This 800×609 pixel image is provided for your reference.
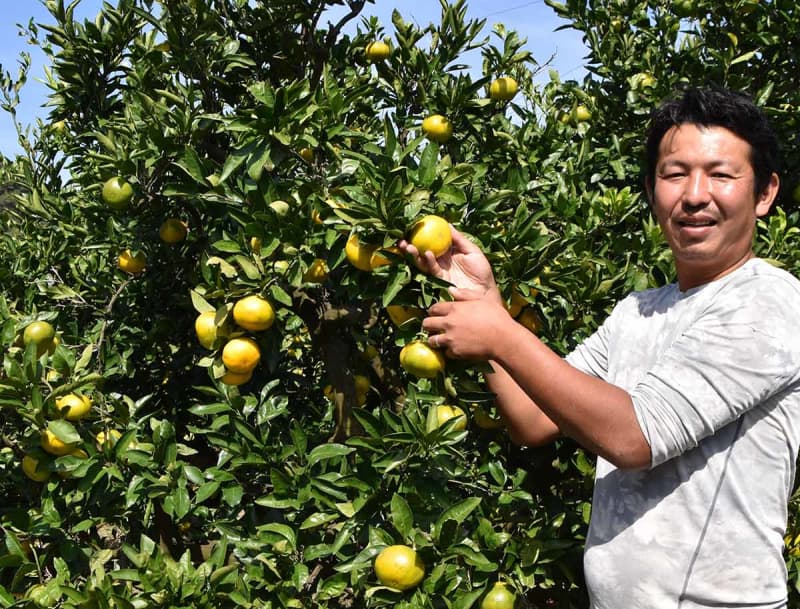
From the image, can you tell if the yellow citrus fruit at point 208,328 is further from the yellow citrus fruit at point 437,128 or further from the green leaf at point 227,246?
the yellow citrus fruit at point 437,128

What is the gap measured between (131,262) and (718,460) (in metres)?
1.85

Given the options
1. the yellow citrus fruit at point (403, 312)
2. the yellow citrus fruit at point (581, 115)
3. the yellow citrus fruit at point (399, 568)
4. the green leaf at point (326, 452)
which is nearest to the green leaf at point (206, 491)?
the green leaf at point (326, 452)

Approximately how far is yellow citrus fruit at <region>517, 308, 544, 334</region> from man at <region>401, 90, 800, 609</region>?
1.48 ft

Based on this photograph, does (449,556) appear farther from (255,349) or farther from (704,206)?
(704,206)

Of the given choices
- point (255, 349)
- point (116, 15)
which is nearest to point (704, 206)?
point (255, 349)

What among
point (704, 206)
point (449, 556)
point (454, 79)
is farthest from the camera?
point (454, 79)

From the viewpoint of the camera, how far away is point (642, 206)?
2678 mm

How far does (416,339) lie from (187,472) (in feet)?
2.40

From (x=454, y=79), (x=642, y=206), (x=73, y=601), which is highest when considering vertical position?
(x=454, y=79)

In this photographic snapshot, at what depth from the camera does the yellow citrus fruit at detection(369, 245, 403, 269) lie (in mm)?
1500

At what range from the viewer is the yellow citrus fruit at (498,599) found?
1.78 meters

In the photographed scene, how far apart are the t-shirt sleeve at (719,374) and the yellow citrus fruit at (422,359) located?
15.0 inches

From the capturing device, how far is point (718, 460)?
1.36 meters

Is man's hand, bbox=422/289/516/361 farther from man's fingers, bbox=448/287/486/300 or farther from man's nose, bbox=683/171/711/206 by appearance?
man's nose, bbox=683/171/711/206
